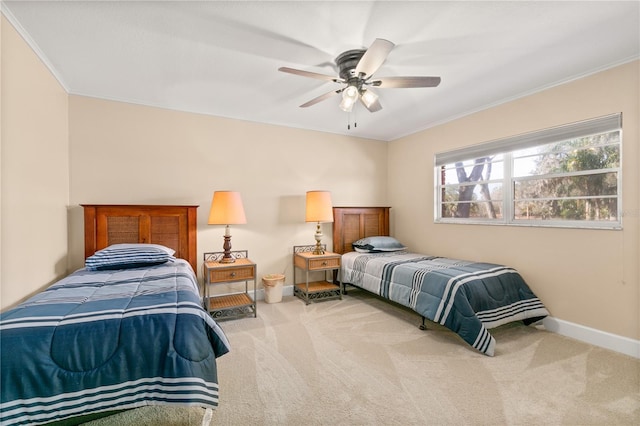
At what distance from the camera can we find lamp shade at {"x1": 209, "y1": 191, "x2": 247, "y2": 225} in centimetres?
329

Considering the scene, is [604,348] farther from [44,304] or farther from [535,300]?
[44,304]

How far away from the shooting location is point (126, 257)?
2588mm

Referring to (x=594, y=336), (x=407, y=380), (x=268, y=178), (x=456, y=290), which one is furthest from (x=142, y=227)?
(x=594, y=336)

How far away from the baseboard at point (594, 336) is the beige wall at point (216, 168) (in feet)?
9.14

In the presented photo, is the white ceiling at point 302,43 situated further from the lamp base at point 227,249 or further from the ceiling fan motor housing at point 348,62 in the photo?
the lamp base at point 227,249

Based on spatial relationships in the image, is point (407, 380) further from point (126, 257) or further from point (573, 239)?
point (126, 257)

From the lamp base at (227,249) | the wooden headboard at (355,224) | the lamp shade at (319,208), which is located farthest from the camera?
the wooden headboard at (355,224)

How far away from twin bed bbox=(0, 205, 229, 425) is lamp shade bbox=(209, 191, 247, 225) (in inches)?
57.3

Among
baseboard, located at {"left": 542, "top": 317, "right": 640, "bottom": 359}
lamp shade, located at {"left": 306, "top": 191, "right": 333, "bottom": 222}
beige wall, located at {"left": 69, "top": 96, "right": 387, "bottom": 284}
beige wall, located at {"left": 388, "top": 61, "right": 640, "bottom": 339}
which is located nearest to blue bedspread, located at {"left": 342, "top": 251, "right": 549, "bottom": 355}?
baseboard, located at {"left": 542, "top": 317, "right": 640, "bottom": 359}

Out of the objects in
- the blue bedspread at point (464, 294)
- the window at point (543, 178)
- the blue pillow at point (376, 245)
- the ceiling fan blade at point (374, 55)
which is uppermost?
the ceiling fan blade at point (374, 55)

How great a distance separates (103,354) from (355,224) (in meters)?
3.57

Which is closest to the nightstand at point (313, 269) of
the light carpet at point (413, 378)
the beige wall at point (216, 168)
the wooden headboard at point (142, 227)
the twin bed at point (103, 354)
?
the beige wall at point (216, 168)

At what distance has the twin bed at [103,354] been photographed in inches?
50.7

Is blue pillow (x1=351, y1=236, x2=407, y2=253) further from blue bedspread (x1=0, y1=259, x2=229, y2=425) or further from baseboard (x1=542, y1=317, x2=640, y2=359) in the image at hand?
blue bedspread (x1=0, y1=259, x2=229, y2=425)
